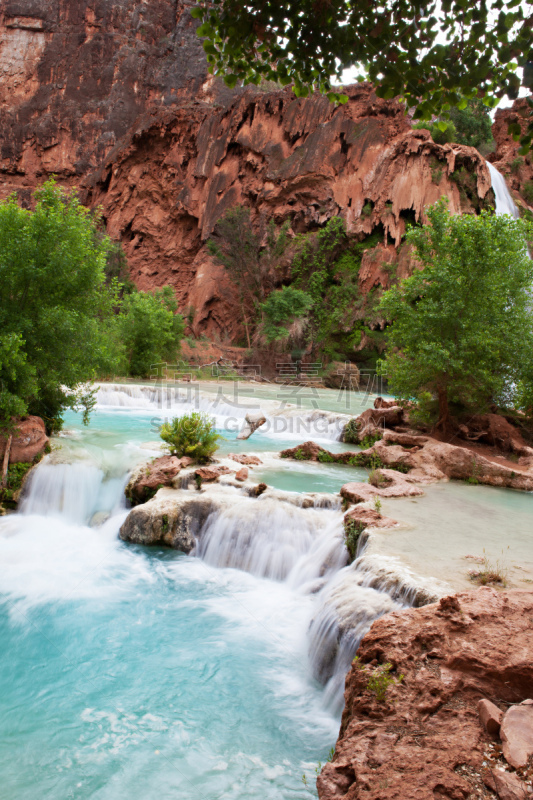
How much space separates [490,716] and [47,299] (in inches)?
350

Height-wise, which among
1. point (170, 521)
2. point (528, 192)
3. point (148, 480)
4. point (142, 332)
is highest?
point (528, 192)

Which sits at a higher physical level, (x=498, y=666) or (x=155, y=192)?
(x=155, y=192)

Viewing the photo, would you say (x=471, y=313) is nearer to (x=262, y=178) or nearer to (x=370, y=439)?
(x=370, y=439)

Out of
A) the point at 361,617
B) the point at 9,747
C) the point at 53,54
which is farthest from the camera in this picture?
the point at 53,54

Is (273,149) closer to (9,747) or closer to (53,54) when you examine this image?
(53,54)

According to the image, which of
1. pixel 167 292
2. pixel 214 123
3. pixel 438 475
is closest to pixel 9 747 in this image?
pixel 438 475

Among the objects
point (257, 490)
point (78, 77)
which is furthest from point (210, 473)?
point (78, 77)

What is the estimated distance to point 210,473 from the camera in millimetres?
8188

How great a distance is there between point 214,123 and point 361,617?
4146 centimetres

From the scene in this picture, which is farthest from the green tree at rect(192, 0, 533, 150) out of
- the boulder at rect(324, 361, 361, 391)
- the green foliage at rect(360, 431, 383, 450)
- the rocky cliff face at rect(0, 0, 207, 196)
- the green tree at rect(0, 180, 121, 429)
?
the rocky cliff face at rect(0, 0, 207, 196)

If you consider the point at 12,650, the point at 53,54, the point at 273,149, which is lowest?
the point at 12,650

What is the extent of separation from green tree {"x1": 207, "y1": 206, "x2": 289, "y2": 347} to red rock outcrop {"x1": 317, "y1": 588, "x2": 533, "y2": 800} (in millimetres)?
31637

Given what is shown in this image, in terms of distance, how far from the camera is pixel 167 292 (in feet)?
109

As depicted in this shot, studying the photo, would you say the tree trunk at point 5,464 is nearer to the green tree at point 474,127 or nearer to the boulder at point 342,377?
the boulder at point 342,377
